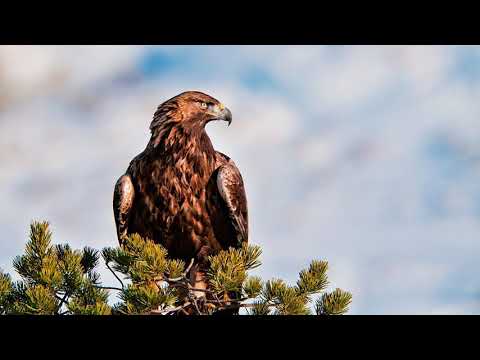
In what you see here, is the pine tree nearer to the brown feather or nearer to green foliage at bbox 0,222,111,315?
green foliage at bbox 0,222,111,315

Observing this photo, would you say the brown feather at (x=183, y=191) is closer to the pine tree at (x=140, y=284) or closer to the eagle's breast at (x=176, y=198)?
the eagle's breast at (x=176, y=198)

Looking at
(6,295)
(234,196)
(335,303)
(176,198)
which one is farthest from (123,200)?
(335,303)

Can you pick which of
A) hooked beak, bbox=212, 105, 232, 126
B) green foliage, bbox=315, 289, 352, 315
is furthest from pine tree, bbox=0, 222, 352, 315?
hooked beak, bbox=212, 105, 232, 126

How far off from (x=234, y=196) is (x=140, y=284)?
9.85ft

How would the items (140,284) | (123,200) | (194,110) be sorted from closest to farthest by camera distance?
(140,284) → (123,200) → (194,110)

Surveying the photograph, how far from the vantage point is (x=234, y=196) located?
8.12 meters

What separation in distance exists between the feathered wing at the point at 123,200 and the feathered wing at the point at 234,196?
97cm

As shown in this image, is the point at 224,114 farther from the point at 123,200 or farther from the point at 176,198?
the point at 123,200

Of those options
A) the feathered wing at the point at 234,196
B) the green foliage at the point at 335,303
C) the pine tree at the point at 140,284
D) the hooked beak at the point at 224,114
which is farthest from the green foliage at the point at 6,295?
the hooked beak at the point at 224,114
